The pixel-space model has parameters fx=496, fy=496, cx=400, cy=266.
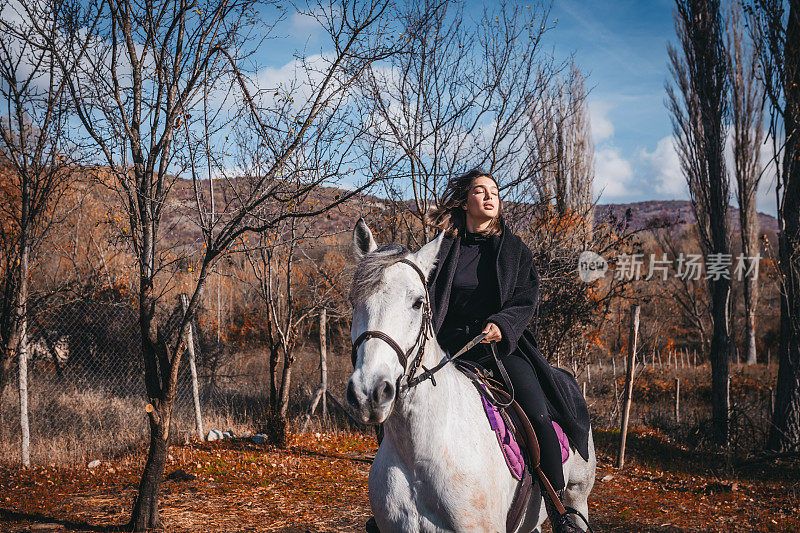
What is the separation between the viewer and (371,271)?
6.64 ft

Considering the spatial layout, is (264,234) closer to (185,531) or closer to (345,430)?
(185,531)

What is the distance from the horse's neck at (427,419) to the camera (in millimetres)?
2141

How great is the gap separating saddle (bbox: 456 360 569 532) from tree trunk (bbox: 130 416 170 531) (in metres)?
3.37

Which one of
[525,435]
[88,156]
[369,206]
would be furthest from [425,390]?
[369,206]

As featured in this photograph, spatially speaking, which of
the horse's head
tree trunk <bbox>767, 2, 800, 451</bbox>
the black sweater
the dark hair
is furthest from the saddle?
tree trunk <bbox>767, 2, 800, 451</bbox>

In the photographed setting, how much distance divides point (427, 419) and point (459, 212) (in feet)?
4.42

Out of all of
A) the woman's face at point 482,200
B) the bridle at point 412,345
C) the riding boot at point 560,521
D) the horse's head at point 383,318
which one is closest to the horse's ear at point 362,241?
the horse's head at point 383,318

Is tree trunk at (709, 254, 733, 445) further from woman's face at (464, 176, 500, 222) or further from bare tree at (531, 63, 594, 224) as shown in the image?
woman's face at (464, 176, 500, 222)

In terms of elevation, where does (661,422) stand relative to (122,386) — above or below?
below

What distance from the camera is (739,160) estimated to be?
1458 cm

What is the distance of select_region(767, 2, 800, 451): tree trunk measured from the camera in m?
7.95

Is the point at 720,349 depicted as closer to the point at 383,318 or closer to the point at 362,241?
the point at 362,241

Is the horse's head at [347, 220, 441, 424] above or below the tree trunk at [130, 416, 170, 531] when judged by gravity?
above

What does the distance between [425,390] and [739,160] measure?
16.3 meters
